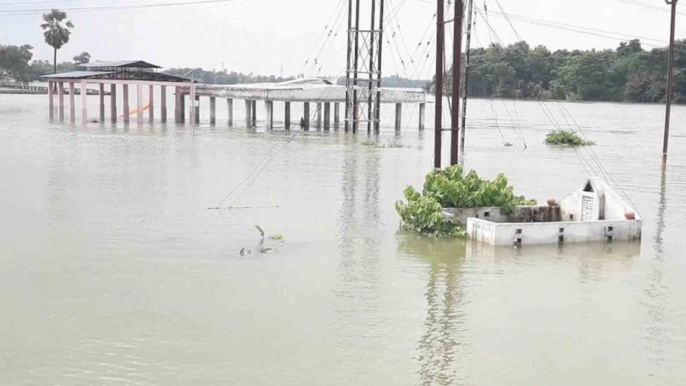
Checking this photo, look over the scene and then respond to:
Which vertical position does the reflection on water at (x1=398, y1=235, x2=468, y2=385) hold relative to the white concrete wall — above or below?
below

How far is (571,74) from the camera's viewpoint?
118 meters

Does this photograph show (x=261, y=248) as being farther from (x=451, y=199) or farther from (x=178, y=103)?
(x=178, y=103)

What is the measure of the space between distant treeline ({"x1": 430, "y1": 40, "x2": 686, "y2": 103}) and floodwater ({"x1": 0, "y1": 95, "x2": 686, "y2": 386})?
9041cm

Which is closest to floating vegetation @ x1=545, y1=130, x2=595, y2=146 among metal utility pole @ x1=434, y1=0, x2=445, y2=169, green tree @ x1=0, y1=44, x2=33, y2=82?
metal utility pole @ x1=434, y1=0, x2=445, y2=169

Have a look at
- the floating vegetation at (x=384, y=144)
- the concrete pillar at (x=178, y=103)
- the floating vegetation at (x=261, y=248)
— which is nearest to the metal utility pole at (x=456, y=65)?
the floating vegetation at (x=261, y=248)

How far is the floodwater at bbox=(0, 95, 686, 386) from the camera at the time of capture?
10617 millimetres

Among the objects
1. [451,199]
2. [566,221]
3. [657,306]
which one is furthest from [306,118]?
[657,306]

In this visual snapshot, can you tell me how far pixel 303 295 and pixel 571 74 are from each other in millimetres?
110697

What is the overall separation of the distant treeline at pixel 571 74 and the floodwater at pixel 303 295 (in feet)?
297

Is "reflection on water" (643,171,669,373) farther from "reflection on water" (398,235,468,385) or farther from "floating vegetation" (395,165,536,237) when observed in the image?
"floating vegetation" (395,165,536,237)

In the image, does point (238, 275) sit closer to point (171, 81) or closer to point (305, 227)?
point (305, 227)

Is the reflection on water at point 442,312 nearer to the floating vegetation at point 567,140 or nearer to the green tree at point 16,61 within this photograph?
the floating vegetation at point 567,140

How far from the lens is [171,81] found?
Result: 71000 mm

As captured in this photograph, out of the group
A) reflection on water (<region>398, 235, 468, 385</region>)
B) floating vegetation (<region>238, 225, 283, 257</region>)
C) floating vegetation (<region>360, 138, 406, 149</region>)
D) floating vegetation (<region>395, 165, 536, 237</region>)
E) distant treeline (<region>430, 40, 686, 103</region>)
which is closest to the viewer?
reflection on water (<region>398, 235, 468, 385</region>)
